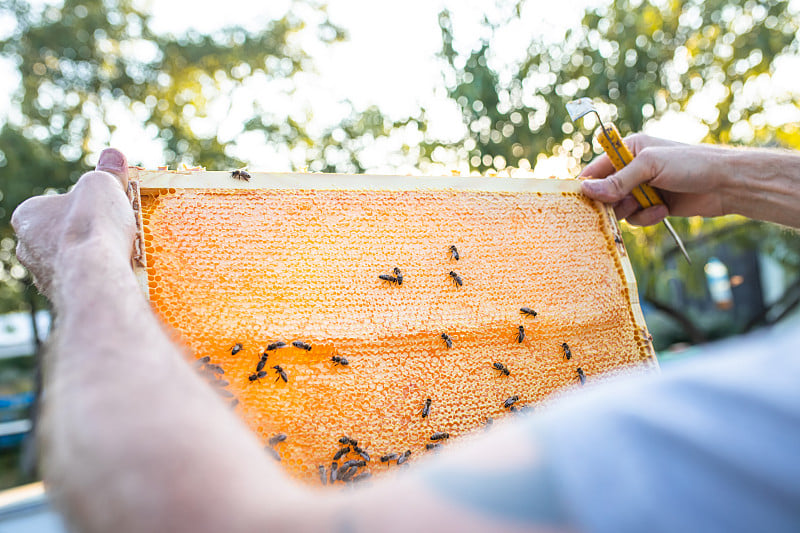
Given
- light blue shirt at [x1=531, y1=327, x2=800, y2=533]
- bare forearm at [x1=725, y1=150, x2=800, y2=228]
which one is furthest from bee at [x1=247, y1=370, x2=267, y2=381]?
bare forearm at [x1=725, y1=150, x2=800, y2=228]

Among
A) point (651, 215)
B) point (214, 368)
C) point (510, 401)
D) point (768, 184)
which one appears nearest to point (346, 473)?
Answer: point (214, 368)

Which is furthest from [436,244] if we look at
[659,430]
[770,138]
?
[770,138]

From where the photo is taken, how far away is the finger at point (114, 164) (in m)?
1.21

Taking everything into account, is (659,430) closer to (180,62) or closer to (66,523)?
(66,523)

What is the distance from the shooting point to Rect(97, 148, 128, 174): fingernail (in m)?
1.21

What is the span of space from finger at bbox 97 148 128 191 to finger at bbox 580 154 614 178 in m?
1.64

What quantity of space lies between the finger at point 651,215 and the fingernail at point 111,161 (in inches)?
73.0

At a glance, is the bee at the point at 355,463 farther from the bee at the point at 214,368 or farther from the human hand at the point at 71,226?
the human hand at the point at 71,226

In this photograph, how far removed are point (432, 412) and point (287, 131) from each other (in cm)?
644

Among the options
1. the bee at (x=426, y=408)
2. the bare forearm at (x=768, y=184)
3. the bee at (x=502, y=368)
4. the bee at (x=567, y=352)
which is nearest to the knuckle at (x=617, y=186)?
the bare forearm at (x=768, y=184)

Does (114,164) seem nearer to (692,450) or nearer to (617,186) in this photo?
(692,450)

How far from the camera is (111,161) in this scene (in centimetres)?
122

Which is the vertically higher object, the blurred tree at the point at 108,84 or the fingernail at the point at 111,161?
the blurred tree at the point at 108,84

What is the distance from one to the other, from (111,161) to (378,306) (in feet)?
2.48
